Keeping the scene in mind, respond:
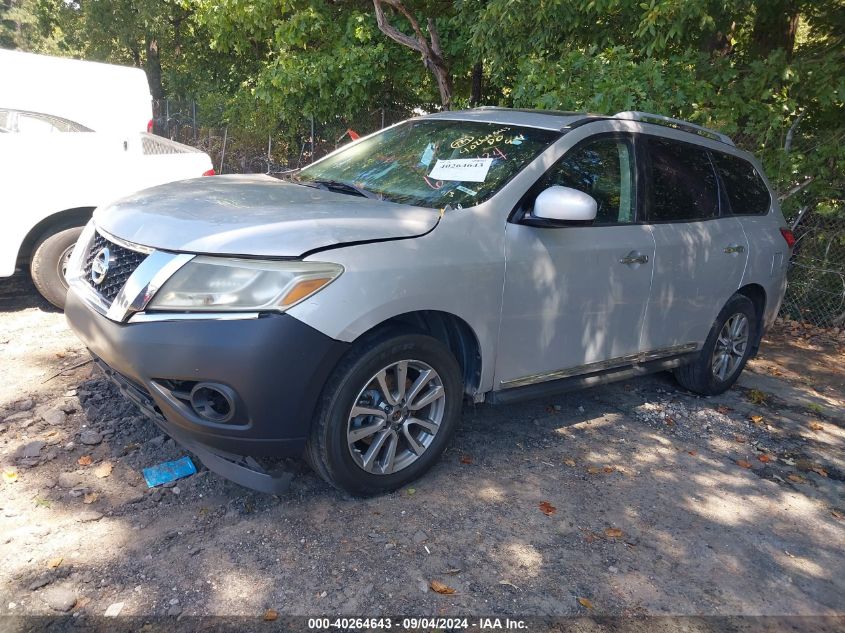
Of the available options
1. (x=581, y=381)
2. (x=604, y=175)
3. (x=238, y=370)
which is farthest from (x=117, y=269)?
(x=604, y=175)

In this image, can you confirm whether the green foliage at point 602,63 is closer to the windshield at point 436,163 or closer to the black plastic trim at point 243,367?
the windshield at point 436,163

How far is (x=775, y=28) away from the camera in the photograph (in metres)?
8.55

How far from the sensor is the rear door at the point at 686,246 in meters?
4.31

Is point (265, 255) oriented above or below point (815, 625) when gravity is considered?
above

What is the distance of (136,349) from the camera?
2826 mm

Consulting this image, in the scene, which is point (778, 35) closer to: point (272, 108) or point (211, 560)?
point (272, 108)

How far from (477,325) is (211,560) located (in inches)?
62.6

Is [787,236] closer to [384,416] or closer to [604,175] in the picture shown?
[604,175]

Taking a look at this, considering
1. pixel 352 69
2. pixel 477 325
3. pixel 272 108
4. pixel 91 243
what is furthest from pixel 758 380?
pixel 272 108

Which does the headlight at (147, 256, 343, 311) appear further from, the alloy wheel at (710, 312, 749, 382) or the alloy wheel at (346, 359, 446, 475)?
the alloy wheel at (710, 312, 749, 382)

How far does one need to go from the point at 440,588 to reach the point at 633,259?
88.4 inches

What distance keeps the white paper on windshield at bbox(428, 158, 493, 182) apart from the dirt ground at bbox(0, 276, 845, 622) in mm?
1516

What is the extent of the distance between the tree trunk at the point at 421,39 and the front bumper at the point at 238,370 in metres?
8.10

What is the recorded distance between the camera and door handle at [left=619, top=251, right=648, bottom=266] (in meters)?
4.01
